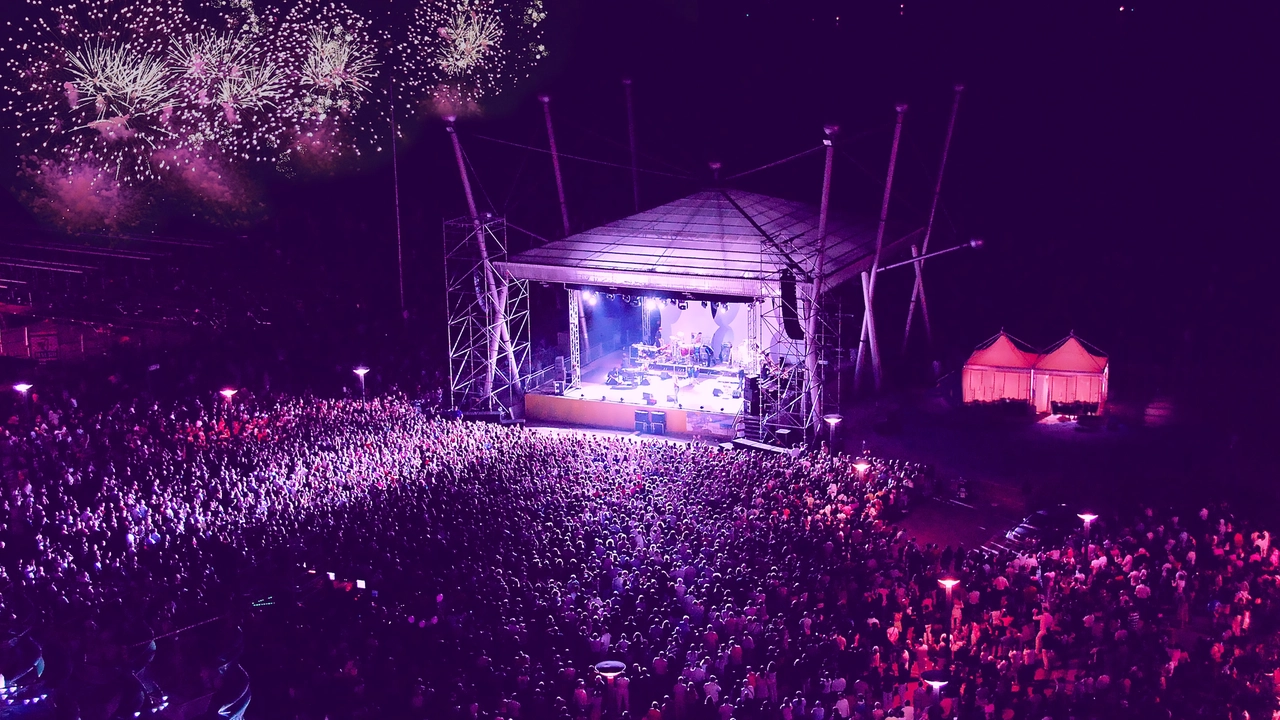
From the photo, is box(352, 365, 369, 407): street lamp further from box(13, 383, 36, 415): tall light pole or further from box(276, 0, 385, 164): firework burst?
box(276, 0, 385, 164): firework burst

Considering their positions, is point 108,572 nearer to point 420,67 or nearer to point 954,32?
point 420,67

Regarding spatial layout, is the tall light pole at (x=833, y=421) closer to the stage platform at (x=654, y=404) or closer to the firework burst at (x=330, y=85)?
the stage platform at (x=654, y=404)

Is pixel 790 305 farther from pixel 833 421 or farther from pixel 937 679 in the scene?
pixel 937 679

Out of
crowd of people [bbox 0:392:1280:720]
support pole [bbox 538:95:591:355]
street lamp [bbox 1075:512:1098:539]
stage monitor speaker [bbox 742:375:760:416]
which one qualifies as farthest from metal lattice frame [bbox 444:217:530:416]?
street lamp [bbox 1075:512:1098:539]

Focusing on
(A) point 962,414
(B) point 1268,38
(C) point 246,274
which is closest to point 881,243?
(A) point 962,414

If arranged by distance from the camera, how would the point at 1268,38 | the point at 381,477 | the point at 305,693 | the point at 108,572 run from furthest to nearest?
the point at 1268,38 < the point at 381,477 < the point at 108,572 < the point at 305,693

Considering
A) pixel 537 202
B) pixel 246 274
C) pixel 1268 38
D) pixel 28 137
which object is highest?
pixel 1268 38
